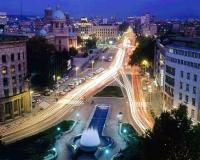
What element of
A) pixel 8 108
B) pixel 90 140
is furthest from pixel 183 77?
pixel 8 108

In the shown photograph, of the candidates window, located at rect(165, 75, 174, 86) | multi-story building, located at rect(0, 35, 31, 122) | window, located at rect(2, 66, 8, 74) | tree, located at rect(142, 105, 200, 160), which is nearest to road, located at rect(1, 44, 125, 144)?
multi-story building, located at rect(0, 35, 31, 122)

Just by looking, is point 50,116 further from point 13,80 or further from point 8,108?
point 13,80

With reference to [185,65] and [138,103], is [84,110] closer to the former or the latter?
[138,103]

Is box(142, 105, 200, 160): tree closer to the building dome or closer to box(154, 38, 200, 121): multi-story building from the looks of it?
box(154, 38, 200, 121): multi-story building

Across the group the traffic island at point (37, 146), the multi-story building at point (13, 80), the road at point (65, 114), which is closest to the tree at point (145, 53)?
the road at point (65, 114)

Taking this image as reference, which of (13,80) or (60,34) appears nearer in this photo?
(13,80)

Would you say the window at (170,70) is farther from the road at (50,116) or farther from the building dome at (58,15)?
the building dome at (58,15)
